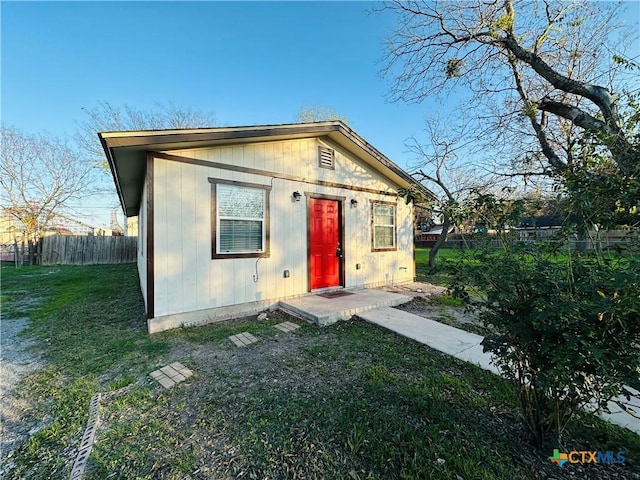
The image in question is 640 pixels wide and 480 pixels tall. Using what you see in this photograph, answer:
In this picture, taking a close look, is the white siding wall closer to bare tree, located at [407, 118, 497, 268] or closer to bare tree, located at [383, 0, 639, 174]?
bare tree, located at [383, 0, 639, 174]

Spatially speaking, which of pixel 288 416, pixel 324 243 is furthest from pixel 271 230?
pixel 288 416

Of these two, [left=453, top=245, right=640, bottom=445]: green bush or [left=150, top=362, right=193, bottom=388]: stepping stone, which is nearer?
[left=453, top=245, right=640, bottom=445]: green bush

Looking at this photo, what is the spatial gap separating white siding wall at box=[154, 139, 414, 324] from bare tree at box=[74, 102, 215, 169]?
37.6 feet

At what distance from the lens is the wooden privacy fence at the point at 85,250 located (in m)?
14.3

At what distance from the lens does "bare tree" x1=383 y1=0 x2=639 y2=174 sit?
604 centimetres

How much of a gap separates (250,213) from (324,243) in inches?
77.0

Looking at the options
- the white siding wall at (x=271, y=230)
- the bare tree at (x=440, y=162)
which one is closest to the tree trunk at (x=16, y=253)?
the white siding wall at (x=271, y=230)

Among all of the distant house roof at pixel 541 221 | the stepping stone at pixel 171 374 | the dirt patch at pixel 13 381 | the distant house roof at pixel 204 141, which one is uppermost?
the distant house roof at pixel 204 141

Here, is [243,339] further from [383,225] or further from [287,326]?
[383,225]

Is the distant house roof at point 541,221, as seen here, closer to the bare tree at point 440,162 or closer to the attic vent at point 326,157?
the attic vent at point 326,157

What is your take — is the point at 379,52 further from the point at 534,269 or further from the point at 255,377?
the point at 255,377

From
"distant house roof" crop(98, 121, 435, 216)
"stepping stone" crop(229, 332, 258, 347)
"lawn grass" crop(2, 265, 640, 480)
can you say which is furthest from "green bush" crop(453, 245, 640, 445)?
"stepping stone" crop(229, 332, 258, 347)

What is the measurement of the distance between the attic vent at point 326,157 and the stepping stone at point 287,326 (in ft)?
12.2

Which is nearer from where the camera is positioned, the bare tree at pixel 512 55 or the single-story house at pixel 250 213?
the single-story house at pixel 250 213
